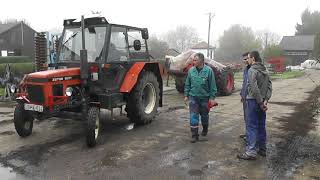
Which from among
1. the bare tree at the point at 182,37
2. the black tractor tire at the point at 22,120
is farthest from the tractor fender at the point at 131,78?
the bare tree at the point at 182,37

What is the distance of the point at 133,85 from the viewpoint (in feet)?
27.2

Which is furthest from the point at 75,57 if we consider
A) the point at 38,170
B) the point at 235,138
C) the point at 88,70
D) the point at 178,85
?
the point at 178,85

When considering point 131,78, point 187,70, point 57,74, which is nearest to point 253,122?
point 131,78

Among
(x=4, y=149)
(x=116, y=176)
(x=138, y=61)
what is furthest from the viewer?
(x=138, y=61)

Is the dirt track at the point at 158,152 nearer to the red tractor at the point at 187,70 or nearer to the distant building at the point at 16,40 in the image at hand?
the red tractor at the point at 187,70

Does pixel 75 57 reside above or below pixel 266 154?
above

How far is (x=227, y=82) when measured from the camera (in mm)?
15891

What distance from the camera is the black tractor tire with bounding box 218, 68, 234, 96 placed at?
15263 mm

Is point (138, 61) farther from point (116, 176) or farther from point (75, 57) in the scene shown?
point (116, 176)

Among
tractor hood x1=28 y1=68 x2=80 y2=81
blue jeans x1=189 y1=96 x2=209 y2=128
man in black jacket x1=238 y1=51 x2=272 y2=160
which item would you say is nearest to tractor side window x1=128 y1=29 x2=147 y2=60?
tractor hood x1=28 y1=68 x2=80 y2=81

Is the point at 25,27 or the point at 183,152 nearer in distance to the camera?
the point at 183,152

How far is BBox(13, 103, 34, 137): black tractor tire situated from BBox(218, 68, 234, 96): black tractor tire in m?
8.85

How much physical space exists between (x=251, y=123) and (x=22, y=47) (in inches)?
2052

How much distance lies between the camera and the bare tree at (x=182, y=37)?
10119cm
